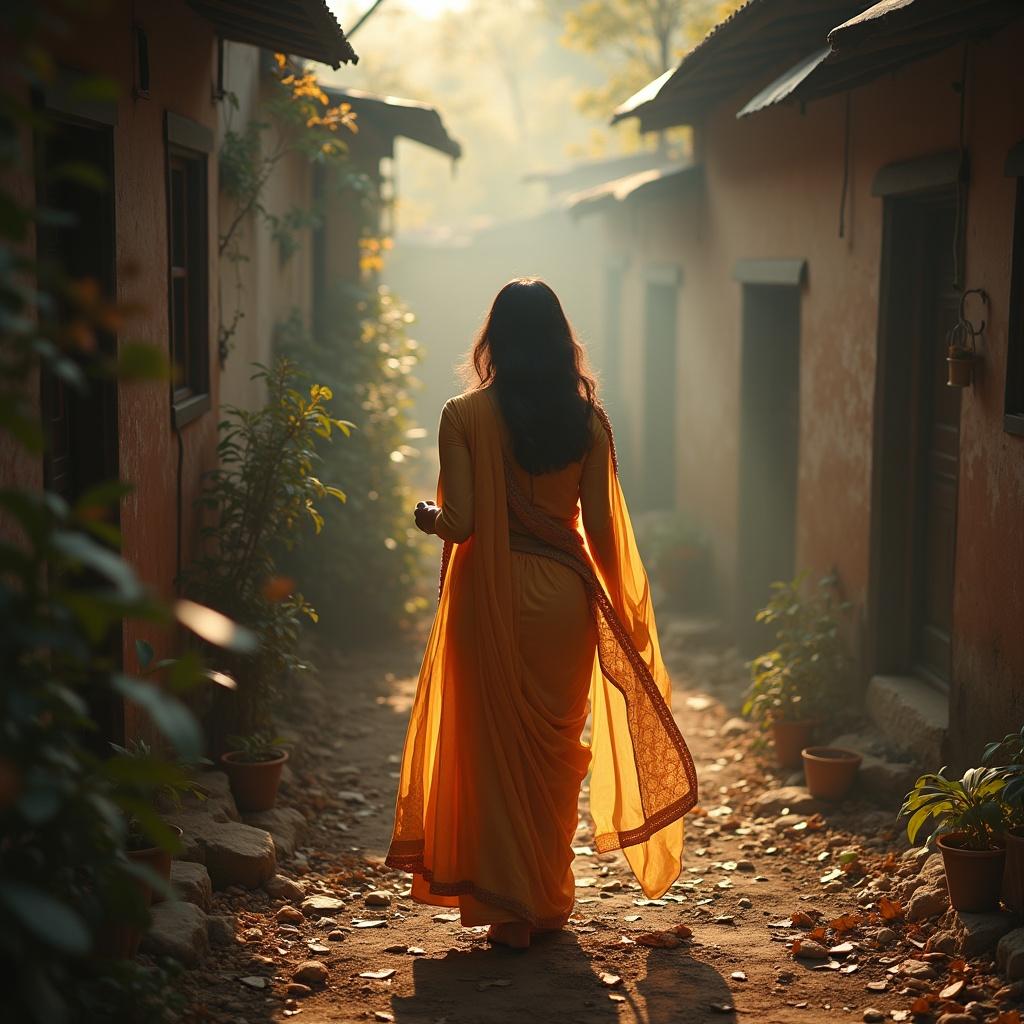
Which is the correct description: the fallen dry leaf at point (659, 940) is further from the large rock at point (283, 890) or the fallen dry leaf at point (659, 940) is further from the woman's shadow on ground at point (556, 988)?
the large rock at point (283, 890)

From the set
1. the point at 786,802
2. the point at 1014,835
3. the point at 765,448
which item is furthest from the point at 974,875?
the point at 765,448

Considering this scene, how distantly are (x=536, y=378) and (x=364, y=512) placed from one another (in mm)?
5364

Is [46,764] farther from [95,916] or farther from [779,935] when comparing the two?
[779,935]

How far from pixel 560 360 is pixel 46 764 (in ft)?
7.78

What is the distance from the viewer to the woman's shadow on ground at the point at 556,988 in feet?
12.6

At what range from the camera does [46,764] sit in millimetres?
2229

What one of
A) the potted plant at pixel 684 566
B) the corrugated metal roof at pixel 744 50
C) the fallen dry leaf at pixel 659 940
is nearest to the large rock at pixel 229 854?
the fallen dry leaf at pixel 659 940

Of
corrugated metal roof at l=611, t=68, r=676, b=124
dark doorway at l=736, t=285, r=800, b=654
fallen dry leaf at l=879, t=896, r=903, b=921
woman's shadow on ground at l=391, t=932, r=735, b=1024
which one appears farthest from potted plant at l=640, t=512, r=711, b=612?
woman's shadow on ground at l=391, t=932, r=735, b=1024

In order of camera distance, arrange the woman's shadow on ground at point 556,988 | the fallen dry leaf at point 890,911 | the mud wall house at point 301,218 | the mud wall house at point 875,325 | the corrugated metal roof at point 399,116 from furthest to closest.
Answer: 1. the corrugated metal roof at point 399,116
2. the mud wall house at point 301,218
3. the mud wall house at point 875,325
4. the fallen dry leaf at point 890,911
5. the woman's shadow on ground at point 556,988

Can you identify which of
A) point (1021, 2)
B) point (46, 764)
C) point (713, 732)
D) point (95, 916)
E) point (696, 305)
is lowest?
point (713, 732)

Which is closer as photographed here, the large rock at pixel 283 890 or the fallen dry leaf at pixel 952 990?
the fallen dry leaf at pixel 952 990

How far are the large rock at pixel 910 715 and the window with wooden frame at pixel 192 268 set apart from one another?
3414mm

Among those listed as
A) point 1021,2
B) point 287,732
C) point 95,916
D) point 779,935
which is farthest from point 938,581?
point 95,916

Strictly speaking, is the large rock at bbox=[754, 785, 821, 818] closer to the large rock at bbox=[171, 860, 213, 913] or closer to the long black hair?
the long black hair
